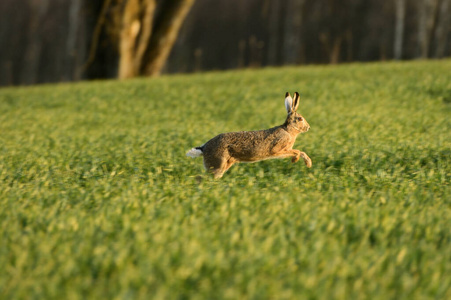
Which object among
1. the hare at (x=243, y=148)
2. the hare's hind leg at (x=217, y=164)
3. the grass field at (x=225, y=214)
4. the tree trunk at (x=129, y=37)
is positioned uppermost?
the tree trunk at (x=129, y=37)

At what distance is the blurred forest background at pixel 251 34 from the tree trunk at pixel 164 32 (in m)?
14.7

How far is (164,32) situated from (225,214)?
17.2m

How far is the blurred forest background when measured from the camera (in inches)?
1518

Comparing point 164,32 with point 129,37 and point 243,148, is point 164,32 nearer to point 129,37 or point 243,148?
point 129,37

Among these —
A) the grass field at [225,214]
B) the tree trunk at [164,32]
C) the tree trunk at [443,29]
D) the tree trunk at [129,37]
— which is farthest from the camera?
the tree trunk at [443,29]

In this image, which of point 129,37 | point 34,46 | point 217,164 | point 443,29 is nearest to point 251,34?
point 443,29

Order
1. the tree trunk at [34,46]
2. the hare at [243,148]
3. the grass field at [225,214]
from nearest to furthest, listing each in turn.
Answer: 1. the grass field at [225,214]
2. the hare at [243,148]
3. the tree trunk at [34,46]

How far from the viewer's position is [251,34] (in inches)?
1748

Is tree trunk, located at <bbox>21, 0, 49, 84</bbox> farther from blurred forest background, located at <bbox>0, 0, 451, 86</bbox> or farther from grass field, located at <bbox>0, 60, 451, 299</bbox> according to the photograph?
grass field, located at <bbox>0, 60, 451, 299</bbox>

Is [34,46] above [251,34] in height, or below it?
below

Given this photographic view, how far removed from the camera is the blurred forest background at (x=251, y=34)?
127 ft

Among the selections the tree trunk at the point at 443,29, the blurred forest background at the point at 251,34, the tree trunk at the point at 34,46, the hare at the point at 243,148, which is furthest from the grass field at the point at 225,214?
the tree trunk at the point at 34,46

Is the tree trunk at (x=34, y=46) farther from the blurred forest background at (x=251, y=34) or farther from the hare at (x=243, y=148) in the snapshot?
the hare at (x=243, y=148)

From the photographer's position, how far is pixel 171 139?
33.0 ft
